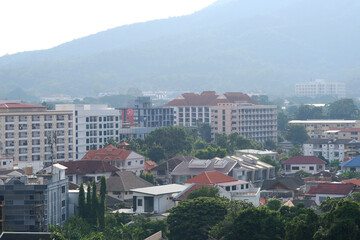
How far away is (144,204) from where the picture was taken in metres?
55.0

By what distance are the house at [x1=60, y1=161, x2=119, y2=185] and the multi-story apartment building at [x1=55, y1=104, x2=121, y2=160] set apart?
93.4 ft

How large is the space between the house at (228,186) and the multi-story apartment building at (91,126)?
41177 mm

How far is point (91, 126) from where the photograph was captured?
344 ft

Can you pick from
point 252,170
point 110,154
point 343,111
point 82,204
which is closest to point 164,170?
point 110,154

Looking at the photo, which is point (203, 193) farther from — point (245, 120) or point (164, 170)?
point (245, 120)

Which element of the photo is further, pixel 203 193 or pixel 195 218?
pixel 203 193

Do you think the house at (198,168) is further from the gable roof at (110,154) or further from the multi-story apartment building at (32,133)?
the multi-story apartment building at (32,133)

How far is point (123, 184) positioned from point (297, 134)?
6651 centimetres

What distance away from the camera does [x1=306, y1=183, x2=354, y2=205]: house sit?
57.1 metres

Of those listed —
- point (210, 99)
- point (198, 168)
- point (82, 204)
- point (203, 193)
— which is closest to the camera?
point (82, 204)

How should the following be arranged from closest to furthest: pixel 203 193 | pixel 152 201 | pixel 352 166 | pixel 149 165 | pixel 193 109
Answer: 1. pixel 203 193
2. pixel 152 201
3. pixel 352 166
4. pixel 149 165
5. pixel 193 109

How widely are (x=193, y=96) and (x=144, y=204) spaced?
3800 inches

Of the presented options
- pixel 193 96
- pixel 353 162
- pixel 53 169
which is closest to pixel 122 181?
pixel 53 169

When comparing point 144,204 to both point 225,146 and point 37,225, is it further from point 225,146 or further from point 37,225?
point 225,146
